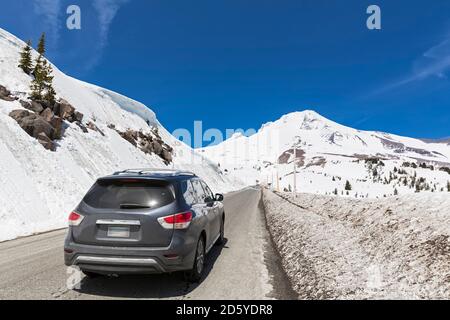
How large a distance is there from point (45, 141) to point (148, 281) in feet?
81.5

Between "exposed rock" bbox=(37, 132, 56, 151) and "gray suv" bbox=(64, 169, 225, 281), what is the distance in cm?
2413

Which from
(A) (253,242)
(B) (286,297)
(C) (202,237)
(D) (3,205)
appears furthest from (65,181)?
(B) (286,297)

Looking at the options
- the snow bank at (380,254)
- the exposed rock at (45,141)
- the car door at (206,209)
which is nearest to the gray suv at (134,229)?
the car door at (206,209)

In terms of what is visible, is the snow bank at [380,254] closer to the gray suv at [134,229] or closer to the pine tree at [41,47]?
the gray suv at [134,229]

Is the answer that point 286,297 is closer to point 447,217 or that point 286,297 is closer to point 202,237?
point 202,237

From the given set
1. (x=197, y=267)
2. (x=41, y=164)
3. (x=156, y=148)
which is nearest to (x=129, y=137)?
(x=156, y=148)

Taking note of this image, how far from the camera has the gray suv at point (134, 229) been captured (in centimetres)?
516

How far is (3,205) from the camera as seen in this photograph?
15.3m

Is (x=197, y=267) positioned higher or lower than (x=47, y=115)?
lower

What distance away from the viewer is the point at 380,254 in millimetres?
6492

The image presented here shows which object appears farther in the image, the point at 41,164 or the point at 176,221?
the point at 41,164

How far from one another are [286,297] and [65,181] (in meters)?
22.6

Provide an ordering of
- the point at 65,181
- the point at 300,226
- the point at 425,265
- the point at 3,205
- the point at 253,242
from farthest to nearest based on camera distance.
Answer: the point at 65,181 < the point at 3,205 < the point at 300,226 < the point at 253,242 < the point at 425,265

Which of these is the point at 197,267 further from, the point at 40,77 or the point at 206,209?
the point at 40,77
